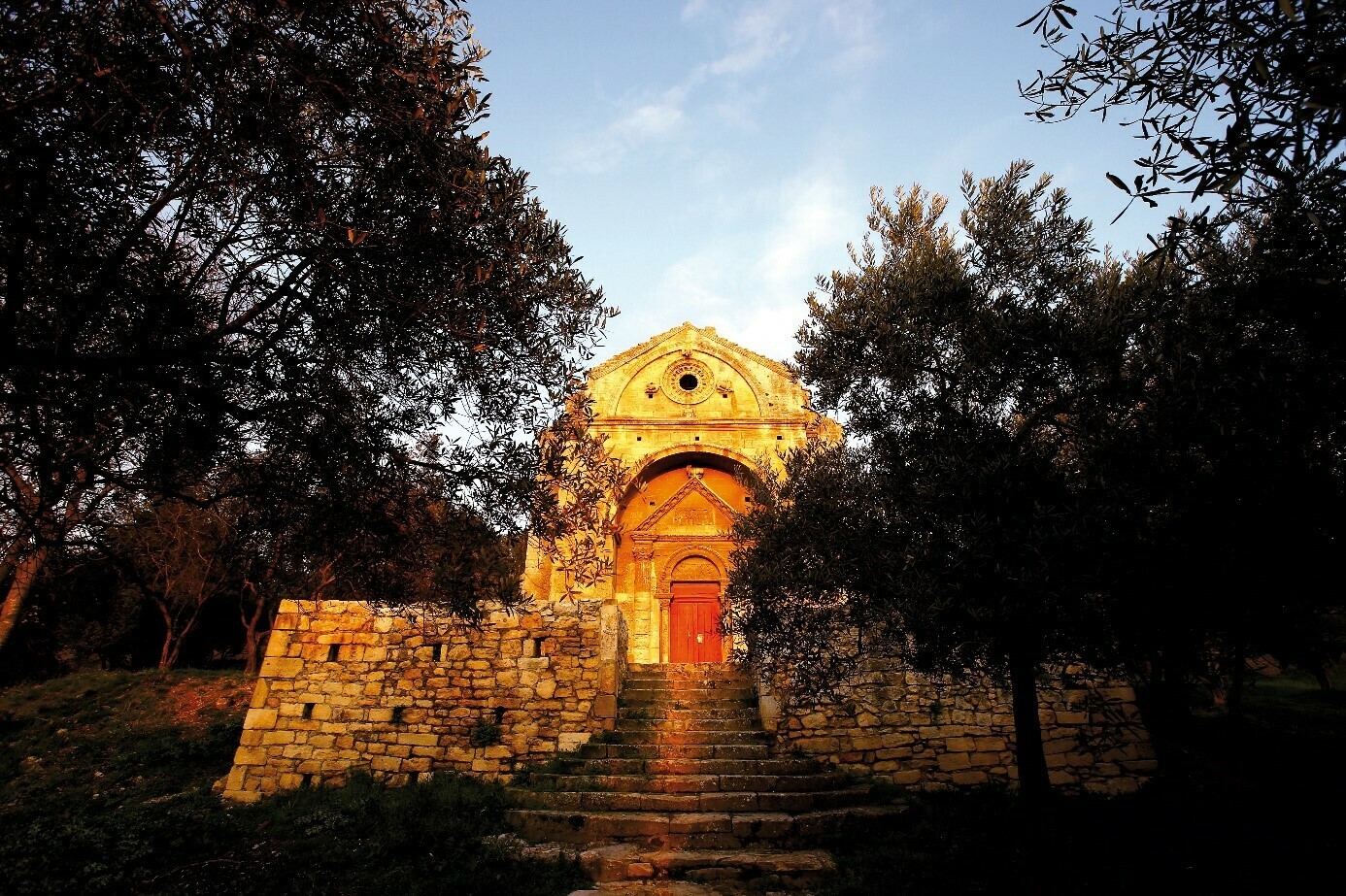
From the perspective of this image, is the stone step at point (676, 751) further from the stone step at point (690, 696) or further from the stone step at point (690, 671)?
the stone step at point (690, 671)

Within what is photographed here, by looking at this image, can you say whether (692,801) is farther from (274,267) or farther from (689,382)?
(689,382)

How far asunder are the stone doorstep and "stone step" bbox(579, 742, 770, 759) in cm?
236

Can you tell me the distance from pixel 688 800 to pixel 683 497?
13.3m

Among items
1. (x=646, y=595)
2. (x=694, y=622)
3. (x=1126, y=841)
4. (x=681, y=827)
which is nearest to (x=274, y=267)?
(x=681, y=827)

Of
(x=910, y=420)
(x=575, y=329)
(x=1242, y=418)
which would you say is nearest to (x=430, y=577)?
(x=575, y=329)

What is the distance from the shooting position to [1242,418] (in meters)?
5.87

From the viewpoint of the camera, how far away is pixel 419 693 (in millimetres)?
10250

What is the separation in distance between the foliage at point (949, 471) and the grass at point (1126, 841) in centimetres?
88

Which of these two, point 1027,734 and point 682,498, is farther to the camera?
point 682,498

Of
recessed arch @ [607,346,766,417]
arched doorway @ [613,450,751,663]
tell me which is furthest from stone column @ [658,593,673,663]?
recessed arch @ [607,346,766,417]

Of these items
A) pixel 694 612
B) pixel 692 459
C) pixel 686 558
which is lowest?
pixel 694 612

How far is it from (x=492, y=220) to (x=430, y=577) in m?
3.52

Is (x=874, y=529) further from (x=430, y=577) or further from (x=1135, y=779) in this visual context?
(x=1135, y=779)

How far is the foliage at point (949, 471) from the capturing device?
244 inches
